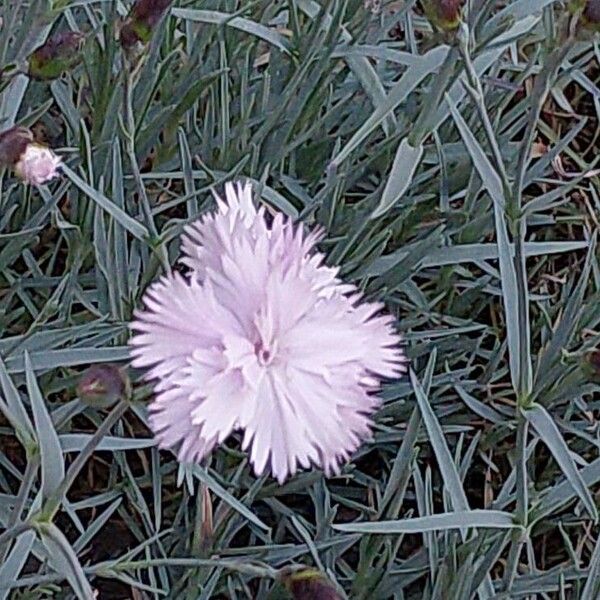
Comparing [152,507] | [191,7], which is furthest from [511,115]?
Result: [152,507]

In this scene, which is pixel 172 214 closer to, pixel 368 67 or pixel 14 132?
pixel 368 67

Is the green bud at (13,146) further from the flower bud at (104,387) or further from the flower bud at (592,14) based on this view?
the flower bud at (592,14)

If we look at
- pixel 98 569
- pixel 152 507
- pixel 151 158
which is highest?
pixel 151 158

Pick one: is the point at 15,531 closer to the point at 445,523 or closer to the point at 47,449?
the point at 47,449

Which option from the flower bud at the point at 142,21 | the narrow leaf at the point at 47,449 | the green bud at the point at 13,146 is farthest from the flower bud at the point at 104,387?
the flower bud at the point at 142,21

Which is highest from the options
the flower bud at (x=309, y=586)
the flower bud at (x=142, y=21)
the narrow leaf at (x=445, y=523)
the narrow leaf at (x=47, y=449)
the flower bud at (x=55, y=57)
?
the flower bud at (x=142, y=21)
